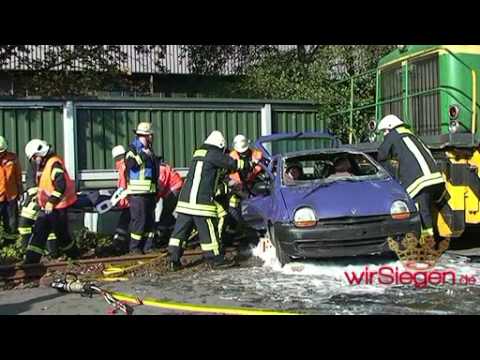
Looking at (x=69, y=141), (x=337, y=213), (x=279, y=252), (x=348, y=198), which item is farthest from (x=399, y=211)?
(x=69, y=141)

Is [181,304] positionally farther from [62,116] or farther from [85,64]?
[85,64]

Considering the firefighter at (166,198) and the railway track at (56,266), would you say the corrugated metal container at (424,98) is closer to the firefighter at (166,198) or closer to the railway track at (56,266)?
the firefighter at (166,198)

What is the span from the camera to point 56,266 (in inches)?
296

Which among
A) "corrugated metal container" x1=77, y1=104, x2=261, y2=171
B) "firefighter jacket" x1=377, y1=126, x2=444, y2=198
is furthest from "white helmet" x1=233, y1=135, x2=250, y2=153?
"corrugated metal container" x1=77, y1=104, x2=261, y2=171

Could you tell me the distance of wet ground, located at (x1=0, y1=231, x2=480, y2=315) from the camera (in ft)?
18.4

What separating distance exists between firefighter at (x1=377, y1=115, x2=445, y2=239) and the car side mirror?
159cm

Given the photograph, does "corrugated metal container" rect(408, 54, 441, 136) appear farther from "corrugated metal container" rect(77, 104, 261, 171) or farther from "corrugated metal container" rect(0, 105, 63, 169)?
"corrugated metal container" rect(0, 105, 63, 169)

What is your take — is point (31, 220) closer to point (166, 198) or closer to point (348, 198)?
point (166, 198)

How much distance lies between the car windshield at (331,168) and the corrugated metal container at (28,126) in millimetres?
5301

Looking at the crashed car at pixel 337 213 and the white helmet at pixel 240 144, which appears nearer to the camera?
the crashed car at pixel 337 213

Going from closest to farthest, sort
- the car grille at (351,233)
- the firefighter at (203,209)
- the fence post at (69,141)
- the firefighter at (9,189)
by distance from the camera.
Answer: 1. the car grille at (351,233)
2. the firefighter at (203,209)
3. the firefighter at (9,189)
4. the fence post at (69,141)

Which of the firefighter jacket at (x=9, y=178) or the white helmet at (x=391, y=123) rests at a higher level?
the white helmet at (x=391, y=123)

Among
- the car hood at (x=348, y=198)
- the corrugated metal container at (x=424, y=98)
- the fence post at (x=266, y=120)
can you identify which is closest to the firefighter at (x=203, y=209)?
the car hood at (x=348, y=198)

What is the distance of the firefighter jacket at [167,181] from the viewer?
9094 mm
